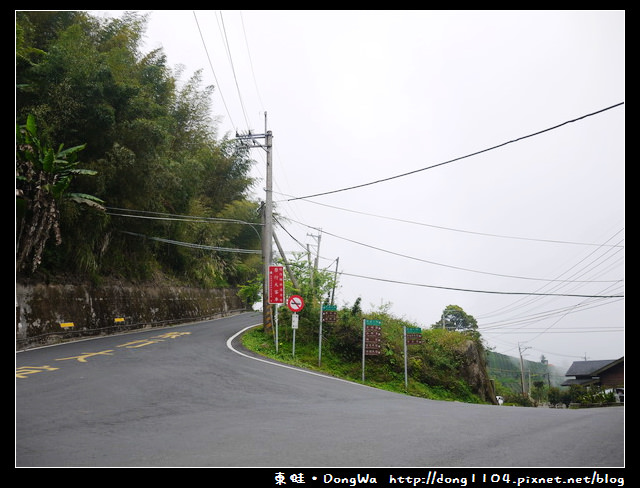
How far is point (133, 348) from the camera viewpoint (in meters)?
12.6

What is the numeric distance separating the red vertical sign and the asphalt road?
578 centimetres

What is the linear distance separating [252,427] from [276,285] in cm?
1040

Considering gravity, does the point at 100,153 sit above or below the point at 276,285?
above

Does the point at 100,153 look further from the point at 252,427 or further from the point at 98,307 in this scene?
the point at 252,427

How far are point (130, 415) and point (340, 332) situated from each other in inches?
434

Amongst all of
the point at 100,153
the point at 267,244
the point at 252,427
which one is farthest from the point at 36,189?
the point at 252,427

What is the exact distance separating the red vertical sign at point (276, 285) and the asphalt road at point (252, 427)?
5784 millimetres

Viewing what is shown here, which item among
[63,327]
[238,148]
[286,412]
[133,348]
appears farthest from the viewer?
[238,148]

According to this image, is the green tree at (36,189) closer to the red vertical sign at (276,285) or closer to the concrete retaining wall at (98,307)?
the concrete retaining wall at (98,307)

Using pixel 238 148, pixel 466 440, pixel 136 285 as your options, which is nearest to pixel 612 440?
pixel 466 440

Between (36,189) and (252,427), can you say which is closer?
(252,427)

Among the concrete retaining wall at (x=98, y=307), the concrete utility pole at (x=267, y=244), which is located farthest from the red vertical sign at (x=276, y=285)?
the concrete retaining wall at (x=98, y=307)

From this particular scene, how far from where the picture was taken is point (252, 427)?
16.4 ft

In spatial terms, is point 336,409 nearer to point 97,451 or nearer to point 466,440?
point 466,440
